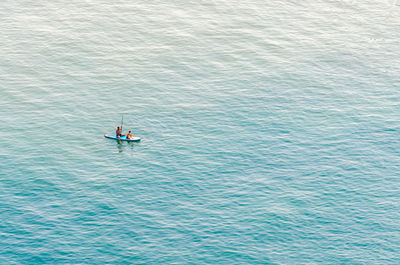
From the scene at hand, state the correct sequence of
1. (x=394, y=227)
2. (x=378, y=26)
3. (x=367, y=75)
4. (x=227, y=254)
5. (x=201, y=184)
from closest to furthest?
Result: (x=227, y=254) < (x=394, y=227) < (x=201, y=184) < (x=367, y=75) < (x=378, y=26)

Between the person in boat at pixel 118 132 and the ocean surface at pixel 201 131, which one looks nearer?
the ocean surface at pixel 201 131

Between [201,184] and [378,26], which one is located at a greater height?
[378,26]

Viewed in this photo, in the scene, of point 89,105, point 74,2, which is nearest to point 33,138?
point 89,105

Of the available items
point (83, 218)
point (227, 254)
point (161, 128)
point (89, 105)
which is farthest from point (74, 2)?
point (227, 254)

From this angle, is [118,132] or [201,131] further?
[201,131]

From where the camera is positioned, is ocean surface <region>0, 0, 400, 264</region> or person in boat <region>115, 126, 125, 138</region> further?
person in boat <region>115, 126, 125, 138</region>

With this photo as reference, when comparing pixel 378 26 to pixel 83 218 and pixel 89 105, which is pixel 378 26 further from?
pixel 83 218

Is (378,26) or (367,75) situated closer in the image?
(367,75)

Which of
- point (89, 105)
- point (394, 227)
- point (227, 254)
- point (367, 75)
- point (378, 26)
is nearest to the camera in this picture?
point (227, 254)
